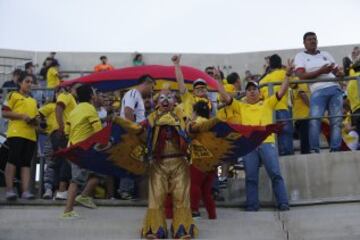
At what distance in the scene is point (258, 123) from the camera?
1094 cm

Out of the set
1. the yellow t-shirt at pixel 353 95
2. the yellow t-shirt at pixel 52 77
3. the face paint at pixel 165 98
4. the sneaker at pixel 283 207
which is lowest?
the sneaker at pixel 283 207

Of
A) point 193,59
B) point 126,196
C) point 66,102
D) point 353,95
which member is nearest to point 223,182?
point 126,196

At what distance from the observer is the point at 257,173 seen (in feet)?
35.7

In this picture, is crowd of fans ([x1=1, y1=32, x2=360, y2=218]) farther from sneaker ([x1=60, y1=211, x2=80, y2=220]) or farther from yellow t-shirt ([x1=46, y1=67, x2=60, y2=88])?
yellow t-shirt ([x1=46, y1=67, x2=60, y2=88])

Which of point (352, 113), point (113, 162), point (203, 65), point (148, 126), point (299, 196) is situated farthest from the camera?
point (203, 65)

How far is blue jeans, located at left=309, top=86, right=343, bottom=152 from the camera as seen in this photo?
11766 mm

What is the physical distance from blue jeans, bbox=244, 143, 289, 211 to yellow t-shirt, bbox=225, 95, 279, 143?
17 centimetres

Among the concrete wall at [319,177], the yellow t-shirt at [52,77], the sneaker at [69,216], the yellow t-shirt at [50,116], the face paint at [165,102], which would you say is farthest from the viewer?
the yellow t-shirt at [52,77]

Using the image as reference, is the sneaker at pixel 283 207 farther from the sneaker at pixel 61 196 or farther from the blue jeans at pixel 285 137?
the sneaker at pixel 61 196

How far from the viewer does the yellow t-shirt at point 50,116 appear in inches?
457

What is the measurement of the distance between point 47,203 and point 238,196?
284cm

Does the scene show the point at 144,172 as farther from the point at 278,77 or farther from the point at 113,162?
the point at 278,77

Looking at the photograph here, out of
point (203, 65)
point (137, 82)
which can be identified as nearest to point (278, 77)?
point (137, 82)

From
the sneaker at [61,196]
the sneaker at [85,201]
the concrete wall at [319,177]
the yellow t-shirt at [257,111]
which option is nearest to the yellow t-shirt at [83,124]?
the sneaker at [85,201]
